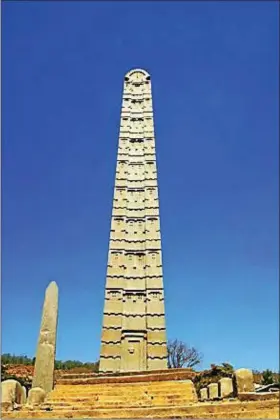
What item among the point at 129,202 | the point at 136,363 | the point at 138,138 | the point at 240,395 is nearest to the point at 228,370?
the point at 136,363

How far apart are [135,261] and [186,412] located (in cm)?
1338

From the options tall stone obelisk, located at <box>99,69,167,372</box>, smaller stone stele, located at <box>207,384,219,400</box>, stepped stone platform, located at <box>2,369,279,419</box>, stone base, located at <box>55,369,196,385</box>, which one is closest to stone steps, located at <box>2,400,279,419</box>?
stepped stone platform, located at <box>2,369,279,419</box>

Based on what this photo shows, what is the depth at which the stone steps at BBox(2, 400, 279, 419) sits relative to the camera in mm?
7980

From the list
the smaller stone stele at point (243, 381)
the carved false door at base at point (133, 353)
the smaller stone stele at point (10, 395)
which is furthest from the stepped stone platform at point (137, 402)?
the carved false door at base at point (133, 353)

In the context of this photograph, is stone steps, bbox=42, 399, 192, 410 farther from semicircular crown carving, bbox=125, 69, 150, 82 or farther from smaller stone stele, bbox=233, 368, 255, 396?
semicircular crown carving, bbox=125, 69, 150, 82

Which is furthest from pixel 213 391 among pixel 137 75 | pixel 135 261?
pixel 137 75

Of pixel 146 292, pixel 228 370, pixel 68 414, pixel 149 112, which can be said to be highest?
pixel 149 112

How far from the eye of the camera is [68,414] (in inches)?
345

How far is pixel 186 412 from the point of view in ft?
27.6

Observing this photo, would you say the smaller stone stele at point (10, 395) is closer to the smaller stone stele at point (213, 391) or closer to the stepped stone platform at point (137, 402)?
the stepped stone platform at point (137, 402)

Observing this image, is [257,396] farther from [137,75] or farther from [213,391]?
[137,75]

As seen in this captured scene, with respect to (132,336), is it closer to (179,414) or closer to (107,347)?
(107,347)

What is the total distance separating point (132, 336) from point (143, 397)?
31.3ft

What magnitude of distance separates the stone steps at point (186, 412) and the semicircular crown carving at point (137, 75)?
70.7 feet
